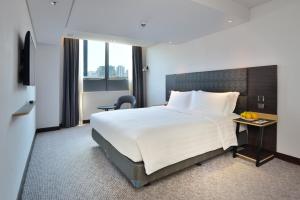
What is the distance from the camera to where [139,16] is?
301cm

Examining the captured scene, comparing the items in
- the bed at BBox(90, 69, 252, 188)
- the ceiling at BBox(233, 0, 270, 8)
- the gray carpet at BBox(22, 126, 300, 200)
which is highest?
the ceiling at BBox(233, 0, 270, 8)

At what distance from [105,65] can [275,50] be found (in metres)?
4.69

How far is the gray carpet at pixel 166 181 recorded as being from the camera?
195 cm

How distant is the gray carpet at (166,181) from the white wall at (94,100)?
258cm

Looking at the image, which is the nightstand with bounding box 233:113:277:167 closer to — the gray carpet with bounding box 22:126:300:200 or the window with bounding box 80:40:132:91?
the gray carpet with bounding box 22:126:300:200

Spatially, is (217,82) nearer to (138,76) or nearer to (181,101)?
(181,101)

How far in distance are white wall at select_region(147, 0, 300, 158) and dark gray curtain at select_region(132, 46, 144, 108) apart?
2594 millimetres

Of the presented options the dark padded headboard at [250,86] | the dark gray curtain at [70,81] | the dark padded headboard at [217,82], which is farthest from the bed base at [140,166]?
the dark gray curtain at [70,81]

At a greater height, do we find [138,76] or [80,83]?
[138,76]

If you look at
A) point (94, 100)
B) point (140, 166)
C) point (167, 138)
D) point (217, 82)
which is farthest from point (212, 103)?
point (94, 100)

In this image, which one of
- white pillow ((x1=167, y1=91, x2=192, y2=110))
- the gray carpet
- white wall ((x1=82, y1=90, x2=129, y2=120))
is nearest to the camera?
the gray carpet

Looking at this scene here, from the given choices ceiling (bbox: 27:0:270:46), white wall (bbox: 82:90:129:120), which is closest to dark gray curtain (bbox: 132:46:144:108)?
white wall (bbox: 82:90:129:120)

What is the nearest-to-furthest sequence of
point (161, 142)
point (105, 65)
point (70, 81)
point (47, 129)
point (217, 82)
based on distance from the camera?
point (161, 142) → point (217, 82) → point (47, 129) → point (70, 81) → point (105, 65)

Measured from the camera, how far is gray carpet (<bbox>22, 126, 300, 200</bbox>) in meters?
1.95
